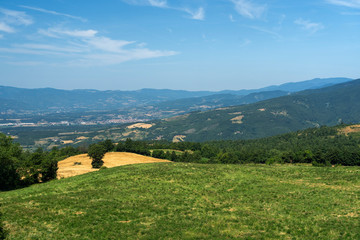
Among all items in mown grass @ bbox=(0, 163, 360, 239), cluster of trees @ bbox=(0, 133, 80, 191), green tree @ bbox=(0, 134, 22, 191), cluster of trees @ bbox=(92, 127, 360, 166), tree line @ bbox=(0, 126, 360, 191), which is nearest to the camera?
mown grass @ bbox=(0, 163, 360, 239)

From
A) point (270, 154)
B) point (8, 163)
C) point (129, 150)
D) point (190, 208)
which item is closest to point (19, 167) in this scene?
point (8, 163)

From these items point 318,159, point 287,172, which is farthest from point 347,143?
point 287,172

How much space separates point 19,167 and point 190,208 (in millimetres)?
49432

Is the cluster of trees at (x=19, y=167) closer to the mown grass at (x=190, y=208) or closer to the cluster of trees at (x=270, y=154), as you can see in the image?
the mown grass at (x=190, y=208)

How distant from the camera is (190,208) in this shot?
42906mm

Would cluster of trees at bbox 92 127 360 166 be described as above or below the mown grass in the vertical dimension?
below

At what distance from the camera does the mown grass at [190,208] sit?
32125 millimetres

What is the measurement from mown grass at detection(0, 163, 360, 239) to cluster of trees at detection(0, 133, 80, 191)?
12772mm

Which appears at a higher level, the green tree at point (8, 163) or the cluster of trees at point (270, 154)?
the green tree at point (8, 163)

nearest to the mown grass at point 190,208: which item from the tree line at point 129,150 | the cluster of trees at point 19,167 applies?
the cluster of trees at point 19,167

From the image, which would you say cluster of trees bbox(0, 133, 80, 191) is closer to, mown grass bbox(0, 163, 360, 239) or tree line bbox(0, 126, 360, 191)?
tree line bbox(0, 126, 360, 191)

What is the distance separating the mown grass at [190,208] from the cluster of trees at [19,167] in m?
12.8

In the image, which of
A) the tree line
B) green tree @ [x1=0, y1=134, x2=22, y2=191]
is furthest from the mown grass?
the tree line

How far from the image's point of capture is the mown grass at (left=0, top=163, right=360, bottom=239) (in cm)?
3212
